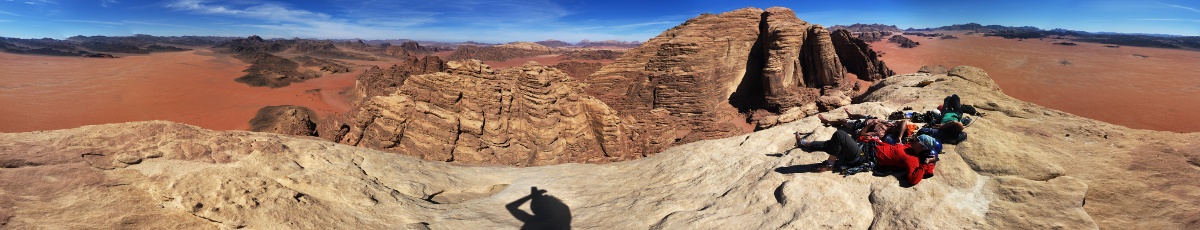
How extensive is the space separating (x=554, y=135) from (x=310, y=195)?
595 centimetres

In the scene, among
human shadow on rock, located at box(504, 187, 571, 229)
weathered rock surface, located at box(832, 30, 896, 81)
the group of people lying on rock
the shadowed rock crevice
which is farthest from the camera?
weathered rock surface, located at box(832, 30, 896, 81)

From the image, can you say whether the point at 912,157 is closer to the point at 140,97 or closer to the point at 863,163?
the point at 863,163

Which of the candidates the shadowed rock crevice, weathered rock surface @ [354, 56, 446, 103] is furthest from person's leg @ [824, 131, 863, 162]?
weathered rock surface @ [354, 56, 446, 103]

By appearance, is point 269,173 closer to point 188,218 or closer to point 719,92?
point 188,218

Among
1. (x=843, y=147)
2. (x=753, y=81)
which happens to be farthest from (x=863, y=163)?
(x=753, y=81)

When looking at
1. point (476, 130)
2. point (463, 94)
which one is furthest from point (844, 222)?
point (463, 94)

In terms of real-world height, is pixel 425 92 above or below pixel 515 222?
above

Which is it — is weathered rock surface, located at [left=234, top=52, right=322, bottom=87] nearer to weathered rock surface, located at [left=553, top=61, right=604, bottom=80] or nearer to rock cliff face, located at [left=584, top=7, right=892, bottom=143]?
weathered rock surface, located at [left=553, top=61, right=604, bottom=80]

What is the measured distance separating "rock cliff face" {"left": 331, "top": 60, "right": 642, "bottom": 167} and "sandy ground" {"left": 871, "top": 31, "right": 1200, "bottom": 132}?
2572 centimetres

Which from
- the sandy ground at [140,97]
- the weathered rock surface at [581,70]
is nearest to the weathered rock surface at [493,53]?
the sandy ground at [140,97]

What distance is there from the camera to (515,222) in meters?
5.75

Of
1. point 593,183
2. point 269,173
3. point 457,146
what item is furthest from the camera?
point 457,146

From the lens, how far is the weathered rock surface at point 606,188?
12.3 feet

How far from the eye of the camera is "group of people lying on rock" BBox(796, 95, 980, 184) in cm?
501
